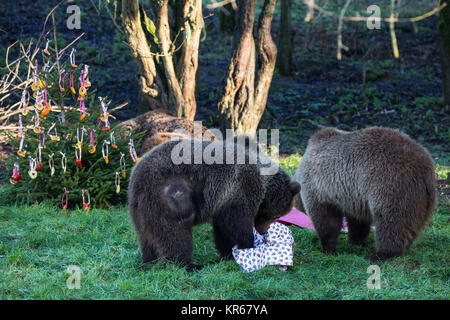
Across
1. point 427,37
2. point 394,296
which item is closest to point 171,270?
A: point 394,296

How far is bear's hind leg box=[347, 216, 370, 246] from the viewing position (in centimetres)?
723

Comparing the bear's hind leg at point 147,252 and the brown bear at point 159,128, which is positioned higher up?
the brown bear at point 159,128

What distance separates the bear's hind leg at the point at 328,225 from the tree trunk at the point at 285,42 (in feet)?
37.4

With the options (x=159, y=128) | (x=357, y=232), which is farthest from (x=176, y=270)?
(x=159, y=128)

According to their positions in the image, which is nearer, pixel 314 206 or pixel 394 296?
pixel 394 296

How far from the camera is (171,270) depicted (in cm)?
571

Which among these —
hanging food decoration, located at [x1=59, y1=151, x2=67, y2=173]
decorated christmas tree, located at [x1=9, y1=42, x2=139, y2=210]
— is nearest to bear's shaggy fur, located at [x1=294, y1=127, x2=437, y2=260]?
decorated christmas tree, located at [x1=9, y1=42, x2=139, y2=210]

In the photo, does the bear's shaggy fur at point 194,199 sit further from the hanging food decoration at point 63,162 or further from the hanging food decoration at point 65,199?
the hanging food decoration at point 65,199

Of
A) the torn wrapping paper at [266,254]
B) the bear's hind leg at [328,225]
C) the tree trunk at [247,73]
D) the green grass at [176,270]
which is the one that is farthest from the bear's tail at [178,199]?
the tree trunk at [247,73]

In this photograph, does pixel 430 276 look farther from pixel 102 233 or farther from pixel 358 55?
pixel 358 55

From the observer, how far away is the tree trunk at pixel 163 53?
1013 centimetres

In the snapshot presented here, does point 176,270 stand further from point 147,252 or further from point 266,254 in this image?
point 266,254

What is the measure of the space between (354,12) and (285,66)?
7134mm

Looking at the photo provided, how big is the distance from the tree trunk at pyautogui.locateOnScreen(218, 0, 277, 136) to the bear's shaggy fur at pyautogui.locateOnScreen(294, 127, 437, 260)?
4179 mm
